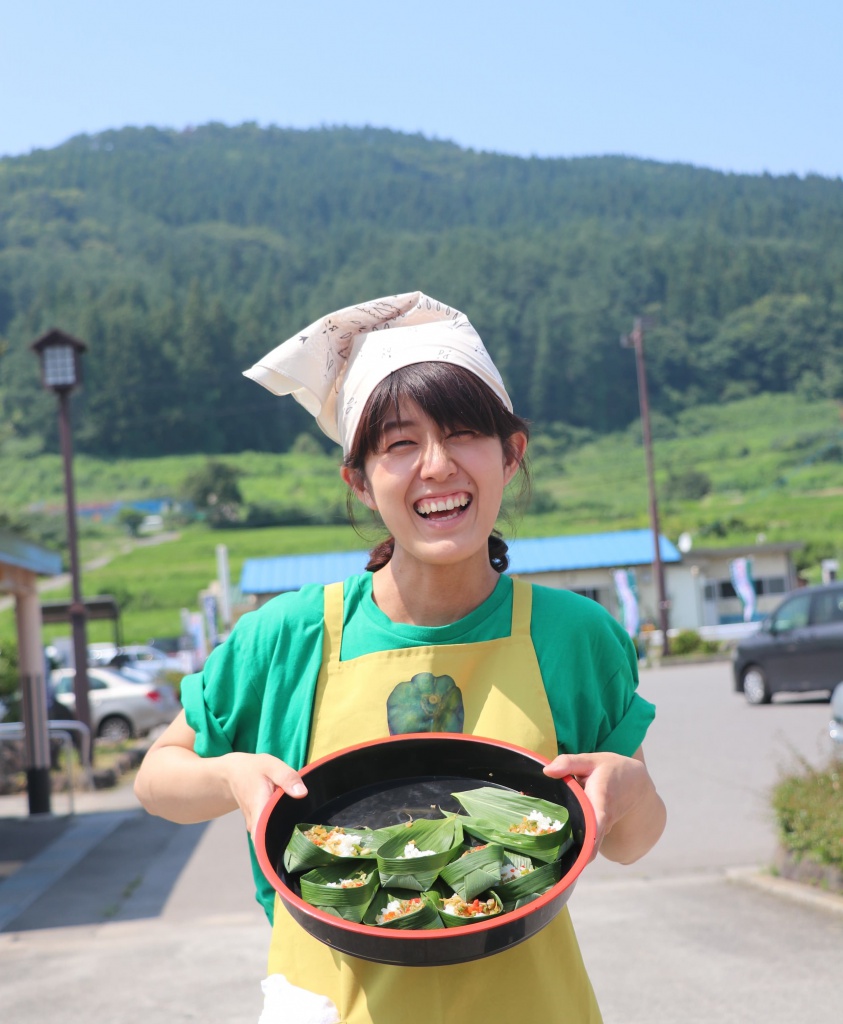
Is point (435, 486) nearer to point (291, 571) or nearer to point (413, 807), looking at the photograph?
point (413, 807)

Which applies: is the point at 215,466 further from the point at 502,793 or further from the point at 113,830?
the point at 502,793

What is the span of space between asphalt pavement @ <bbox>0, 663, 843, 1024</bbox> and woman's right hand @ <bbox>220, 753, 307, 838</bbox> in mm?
349

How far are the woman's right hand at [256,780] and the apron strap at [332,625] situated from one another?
0.19 m

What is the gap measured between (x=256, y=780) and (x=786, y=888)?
236 inches

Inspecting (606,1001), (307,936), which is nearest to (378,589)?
(307,936)

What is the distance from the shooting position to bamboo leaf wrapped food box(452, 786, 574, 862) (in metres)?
1.75

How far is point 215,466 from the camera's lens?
4867 inches

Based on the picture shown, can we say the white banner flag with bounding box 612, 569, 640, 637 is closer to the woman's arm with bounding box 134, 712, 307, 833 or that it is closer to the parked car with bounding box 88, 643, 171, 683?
the parked car with bounding box 88, 643, 171, 683

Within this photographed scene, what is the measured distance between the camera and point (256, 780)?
1.81m

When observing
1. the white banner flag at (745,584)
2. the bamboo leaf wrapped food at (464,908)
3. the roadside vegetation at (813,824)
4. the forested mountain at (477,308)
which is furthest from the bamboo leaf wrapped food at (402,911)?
the forested mountain at (477,308)

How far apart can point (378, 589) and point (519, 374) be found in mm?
142760

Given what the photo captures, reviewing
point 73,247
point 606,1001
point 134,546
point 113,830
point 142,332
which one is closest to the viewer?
point 606,1001

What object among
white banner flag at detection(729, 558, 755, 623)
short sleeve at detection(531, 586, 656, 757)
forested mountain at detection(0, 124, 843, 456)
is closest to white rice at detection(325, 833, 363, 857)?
short sleeve at detection(531, 586, 656, 757)

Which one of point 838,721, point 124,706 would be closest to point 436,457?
point 838,721
